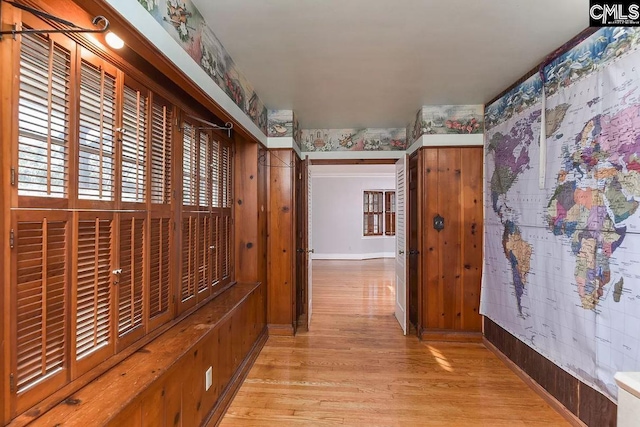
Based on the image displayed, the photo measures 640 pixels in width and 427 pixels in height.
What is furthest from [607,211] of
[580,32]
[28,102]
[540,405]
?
[28,102]

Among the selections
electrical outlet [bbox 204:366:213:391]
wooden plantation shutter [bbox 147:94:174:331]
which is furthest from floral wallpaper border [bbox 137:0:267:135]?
electrical outlet [bbox 204:366:213:391]

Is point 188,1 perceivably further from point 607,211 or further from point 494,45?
point 607,211

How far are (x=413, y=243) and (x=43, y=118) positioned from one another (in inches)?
139

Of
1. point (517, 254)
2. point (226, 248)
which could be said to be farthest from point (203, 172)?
point (517, 254)

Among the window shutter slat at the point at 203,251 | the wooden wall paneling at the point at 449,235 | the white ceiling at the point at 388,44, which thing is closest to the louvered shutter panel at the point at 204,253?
the window shutter slat at the point at 203,251

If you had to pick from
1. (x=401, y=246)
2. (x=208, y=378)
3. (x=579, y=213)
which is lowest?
(x=208, y=378)

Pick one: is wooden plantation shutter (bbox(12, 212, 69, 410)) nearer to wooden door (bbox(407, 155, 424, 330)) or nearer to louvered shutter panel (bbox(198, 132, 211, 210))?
louvered shutter panel (bbox(198, 132, 211, 210))

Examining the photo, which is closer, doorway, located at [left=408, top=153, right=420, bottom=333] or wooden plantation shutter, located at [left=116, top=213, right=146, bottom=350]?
wooden plantation shutter, located at [left=116, top=213, right=146, bottom=350]

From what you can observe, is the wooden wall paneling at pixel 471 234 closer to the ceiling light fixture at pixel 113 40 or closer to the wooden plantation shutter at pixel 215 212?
the wooden plantation shutter at pixel 215 212

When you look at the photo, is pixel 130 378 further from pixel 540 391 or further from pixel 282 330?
pixel 540 391

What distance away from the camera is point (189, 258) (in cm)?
212

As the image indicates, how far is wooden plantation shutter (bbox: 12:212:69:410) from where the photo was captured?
3.26ft

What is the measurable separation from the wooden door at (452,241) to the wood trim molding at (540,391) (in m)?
0.41

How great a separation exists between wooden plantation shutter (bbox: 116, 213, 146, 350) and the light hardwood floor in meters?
1.03
